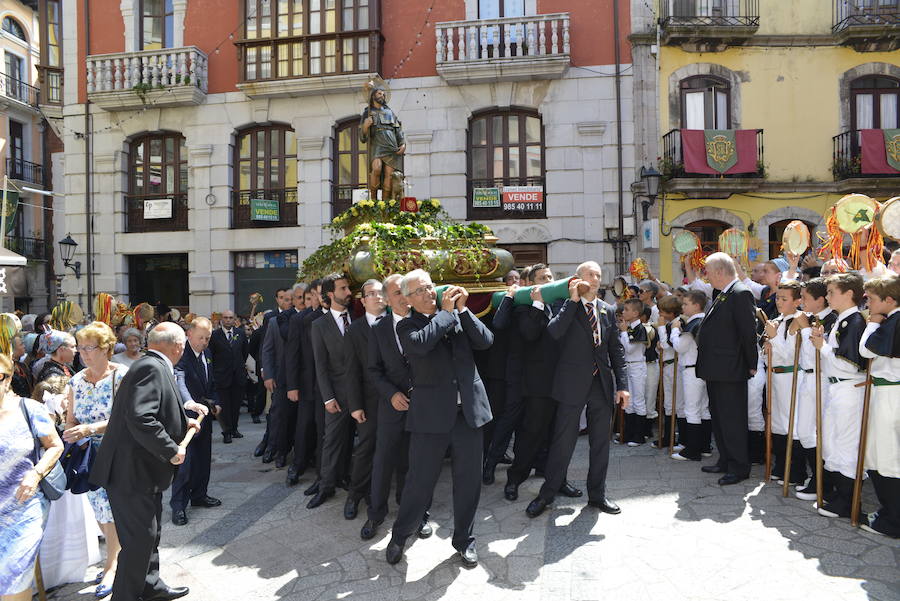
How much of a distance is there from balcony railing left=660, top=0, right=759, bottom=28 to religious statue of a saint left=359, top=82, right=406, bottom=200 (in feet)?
31.9

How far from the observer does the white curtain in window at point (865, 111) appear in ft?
49.7

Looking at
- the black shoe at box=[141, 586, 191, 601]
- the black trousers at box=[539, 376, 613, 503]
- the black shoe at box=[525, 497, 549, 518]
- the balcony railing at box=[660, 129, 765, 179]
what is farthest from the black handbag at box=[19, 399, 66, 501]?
the balcony railing at box=[660, 129, 765, 179]

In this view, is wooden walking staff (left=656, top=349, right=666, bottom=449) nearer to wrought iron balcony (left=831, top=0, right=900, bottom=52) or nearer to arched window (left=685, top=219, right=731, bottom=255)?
arched window (left=685, top=219, right=731, bottom=255)

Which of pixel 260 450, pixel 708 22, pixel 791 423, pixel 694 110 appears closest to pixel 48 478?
pixel 260 450

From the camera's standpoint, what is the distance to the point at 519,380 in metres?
5.99

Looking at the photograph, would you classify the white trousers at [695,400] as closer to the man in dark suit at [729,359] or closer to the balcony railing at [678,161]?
the man in dark suit at [729,359]

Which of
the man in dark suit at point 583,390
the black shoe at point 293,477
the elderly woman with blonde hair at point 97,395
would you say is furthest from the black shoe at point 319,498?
the man in dark suit at point 583,390

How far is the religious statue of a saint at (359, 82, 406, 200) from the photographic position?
7.59 m

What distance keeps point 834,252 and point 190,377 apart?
250 inches

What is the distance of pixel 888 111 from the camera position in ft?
49.6

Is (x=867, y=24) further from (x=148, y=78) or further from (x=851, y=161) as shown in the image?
(x=148, y=78)

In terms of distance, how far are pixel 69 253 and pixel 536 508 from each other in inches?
657

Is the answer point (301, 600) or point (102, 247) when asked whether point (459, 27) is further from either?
point (301, 600)

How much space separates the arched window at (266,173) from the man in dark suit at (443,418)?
514 inches
